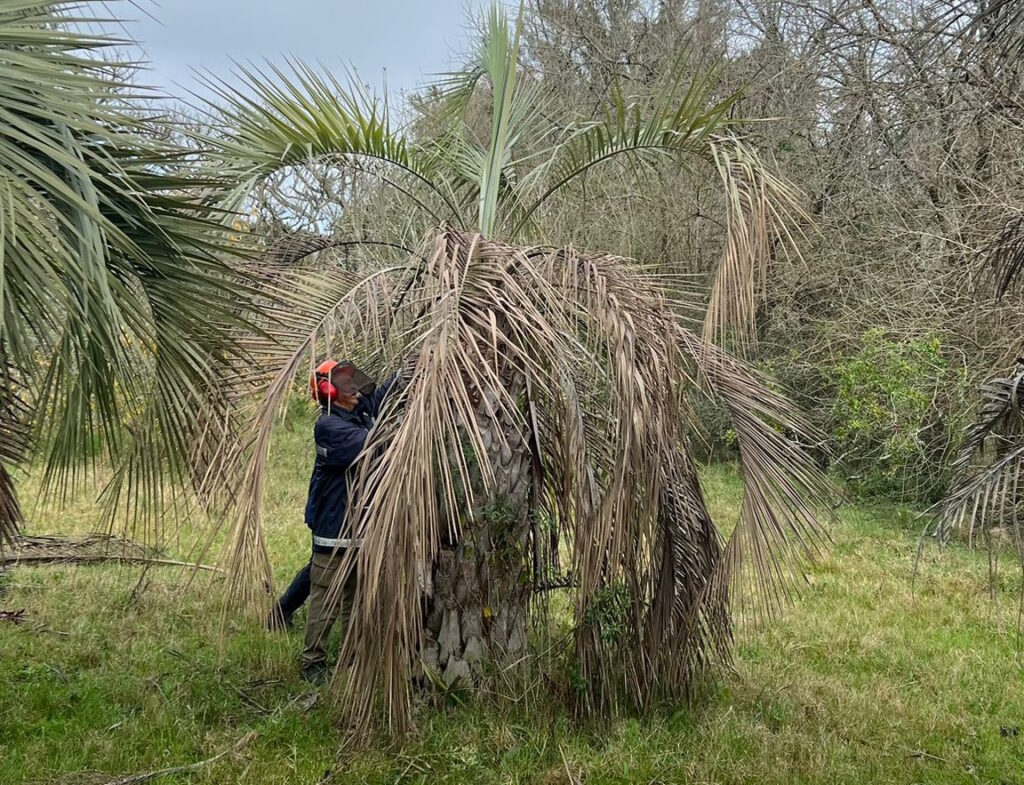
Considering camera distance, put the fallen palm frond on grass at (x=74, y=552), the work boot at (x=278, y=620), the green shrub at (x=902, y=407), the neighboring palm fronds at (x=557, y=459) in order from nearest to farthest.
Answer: the neighboring palm fronds at (x=557, y=459) < the work boot at (x=278, y=620) < the fallen palm frond on grass at (x=74, y=552) < the green shrub at (x=902, y=407)

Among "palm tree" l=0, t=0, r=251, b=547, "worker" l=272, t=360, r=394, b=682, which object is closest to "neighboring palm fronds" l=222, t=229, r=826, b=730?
"worker" l=272, t=360, r=394, b=682

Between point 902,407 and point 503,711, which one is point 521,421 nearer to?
point 503,711

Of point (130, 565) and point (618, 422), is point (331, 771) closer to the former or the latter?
point (618, 422)

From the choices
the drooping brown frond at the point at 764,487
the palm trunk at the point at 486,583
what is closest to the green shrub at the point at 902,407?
the drooping brown frond at the point at 764,487

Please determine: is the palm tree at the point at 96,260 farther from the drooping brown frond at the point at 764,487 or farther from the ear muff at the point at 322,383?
the drooping brown frond at the point at 764,487

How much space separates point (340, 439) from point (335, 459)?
133 millimetres

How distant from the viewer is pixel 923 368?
9984 millimetres

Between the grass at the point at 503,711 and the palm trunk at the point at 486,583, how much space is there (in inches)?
9.5

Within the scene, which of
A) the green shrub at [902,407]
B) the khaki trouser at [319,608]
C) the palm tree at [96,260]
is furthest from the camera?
the green shrub at [902,407]

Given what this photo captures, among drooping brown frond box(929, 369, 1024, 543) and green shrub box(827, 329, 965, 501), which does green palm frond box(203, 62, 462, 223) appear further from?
green shrub box(827, 329, 965, 501)

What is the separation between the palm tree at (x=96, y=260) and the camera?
7.89 feet

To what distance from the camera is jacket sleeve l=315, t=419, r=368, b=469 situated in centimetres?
449

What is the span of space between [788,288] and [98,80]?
36.0 feet

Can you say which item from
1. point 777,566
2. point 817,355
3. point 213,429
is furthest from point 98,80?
point 817,355
